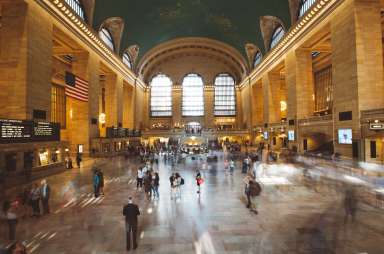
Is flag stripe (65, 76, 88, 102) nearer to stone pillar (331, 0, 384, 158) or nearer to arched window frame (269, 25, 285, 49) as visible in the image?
stone pillar (331, 0, 384, 158)

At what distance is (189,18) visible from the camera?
35.8 meters

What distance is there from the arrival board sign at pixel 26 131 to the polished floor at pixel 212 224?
360cm

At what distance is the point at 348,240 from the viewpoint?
5492 millimetres

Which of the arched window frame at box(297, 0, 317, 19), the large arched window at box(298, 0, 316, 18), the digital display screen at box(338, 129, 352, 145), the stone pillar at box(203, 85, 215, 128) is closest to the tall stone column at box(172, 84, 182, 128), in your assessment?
the stone pillar at box(203, 85, 215, 128)

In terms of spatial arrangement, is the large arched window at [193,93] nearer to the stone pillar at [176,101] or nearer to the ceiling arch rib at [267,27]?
the stone pillar at [176,101]

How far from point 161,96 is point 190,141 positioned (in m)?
14.9

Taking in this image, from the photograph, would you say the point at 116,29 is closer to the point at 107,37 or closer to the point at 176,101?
the point at 107,37

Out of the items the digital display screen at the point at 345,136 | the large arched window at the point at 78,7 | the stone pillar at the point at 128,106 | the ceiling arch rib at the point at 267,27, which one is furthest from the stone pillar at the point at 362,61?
the stone pillar at the point at 128,106

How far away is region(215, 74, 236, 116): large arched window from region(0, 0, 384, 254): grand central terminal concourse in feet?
31.0

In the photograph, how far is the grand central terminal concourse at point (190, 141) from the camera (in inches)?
236

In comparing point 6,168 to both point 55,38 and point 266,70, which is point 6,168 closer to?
point 55,38

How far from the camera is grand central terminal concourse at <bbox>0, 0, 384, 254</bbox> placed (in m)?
5.98

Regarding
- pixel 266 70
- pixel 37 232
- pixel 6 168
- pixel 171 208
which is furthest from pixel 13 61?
pixel 266 70

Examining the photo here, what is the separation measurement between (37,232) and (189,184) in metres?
6.72
